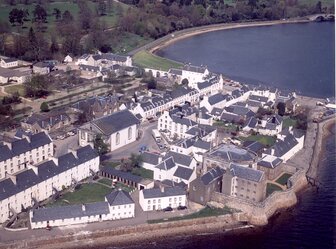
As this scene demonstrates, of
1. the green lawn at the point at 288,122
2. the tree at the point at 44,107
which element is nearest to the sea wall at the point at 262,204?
the green lawn at the point at 288,122

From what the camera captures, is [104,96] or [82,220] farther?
[104,96]

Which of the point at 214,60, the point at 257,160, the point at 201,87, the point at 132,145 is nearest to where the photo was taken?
the point at 257,160

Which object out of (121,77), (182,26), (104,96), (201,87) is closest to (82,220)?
(104,96)

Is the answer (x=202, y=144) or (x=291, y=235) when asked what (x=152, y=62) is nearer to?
(x=202, y=144)

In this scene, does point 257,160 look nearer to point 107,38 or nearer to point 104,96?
point 104,96

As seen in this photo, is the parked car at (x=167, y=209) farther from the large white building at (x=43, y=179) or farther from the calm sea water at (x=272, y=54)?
the calm sea water at (x=272, y=54)

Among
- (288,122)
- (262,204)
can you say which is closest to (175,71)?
(288,122)

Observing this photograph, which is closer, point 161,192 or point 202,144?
point 161,192
